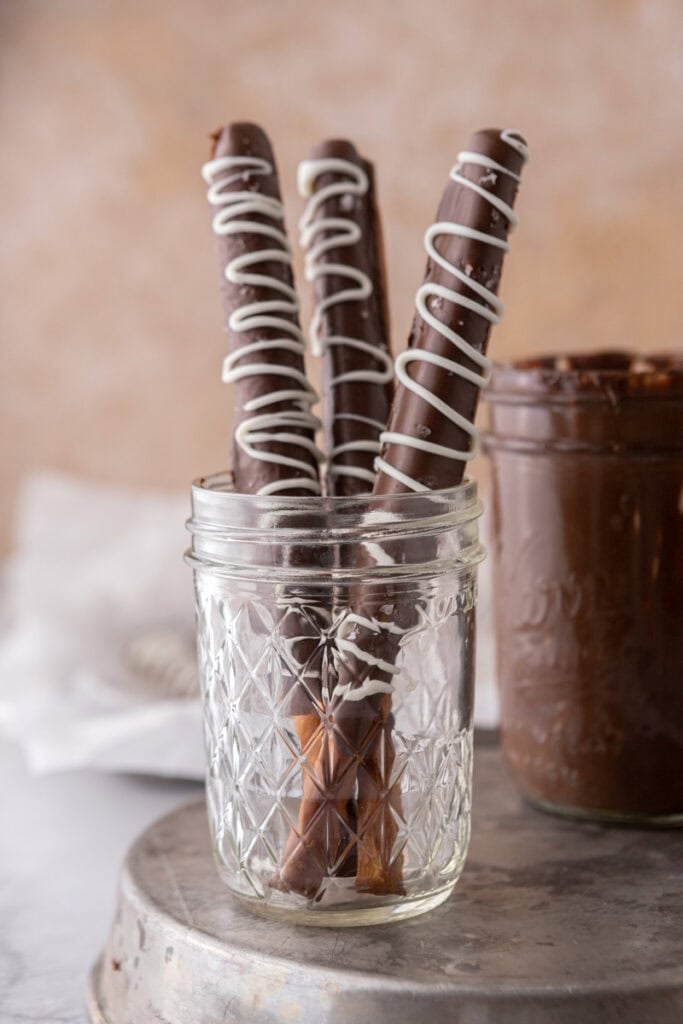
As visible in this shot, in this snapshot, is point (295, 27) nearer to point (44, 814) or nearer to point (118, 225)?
point (118, 225)

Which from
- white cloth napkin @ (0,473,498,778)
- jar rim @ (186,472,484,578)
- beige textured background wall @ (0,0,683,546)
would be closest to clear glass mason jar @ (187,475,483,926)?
jar rim @ (186,472,484,578)

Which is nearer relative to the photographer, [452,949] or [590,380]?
[452,949]

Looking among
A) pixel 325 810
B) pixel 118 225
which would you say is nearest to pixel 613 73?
pixel 118 225

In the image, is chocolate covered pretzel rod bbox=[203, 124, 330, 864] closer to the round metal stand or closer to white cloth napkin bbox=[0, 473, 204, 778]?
the round metal stand

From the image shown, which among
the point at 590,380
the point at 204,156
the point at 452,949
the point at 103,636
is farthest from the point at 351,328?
the point at 204,156

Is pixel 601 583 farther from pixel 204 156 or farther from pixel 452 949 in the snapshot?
pixel 204 156

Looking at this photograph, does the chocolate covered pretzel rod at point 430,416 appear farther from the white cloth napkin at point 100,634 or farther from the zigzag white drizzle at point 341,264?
the white cloth napkin at point 100,634
